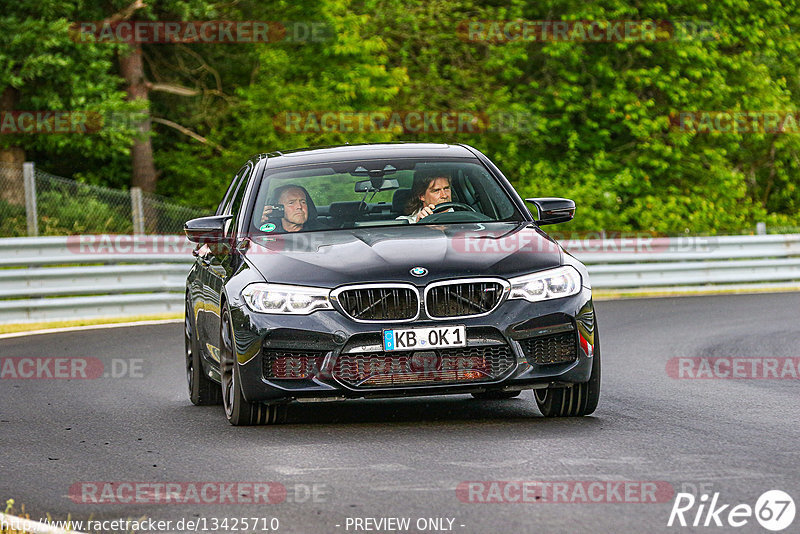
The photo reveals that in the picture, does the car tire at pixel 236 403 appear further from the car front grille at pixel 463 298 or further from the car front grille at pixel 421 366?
the car front grille at pixel 463 298

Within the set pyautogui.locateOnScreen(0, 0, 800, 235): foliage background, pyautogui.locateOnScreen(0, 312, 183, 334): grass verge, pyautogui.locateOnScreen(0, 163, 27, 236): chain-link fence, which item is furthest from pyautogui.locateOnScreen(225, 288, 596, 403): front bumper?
pyautogui.locateOnScreen(0, 0, 800, 235): foliage background

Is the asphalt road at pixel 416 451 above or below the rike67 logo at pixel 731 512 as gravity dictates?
below

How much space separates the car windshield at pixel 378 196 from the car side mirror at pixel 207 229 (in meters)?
0.23

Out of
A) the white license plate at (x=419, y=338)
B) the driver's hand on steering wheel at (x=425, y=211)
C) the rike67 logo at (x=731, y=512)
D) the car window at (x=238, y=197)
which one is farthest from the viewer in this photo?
the car window at (x=238, y=197)

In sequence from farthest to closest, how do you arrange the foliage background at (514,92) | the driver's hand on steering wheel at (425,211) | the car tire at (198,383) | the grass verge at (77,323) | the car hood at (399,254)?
1. the foliage background at (514,92)
2. the grass verge at (77,323)
3. the car tire at (198,383)
4. the driver's hand on steering wheel at (425,211)
5. the car hood at (399,254)

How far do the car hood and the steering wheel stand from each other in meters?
0.40

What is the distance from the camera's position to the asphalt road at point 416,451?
5.75 m

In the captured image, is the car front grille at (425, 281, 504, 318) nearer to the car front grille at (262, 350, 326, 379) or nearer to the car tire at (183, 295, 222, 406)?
the car front grille at (262, 350, 326, 379)

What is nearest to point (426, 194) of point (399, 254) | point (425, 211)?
point (425, 211)

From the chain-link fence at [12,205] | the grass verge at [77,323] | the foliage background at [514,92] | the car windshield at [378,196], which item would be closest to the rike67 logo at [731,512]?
the car windshield at [378,196]

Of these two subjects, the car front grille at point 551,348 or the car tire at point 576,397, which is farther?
the car tire at point 576,397

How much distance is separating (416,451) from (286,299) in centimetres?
117

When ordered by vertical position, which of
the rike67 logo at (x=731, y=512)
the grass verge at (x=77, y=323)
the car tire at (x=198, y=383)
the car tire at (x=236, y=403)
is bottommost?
the grass verge at (x=77, y=323)

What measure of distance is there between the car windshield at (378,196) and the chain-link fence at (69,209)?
11.1 meters
